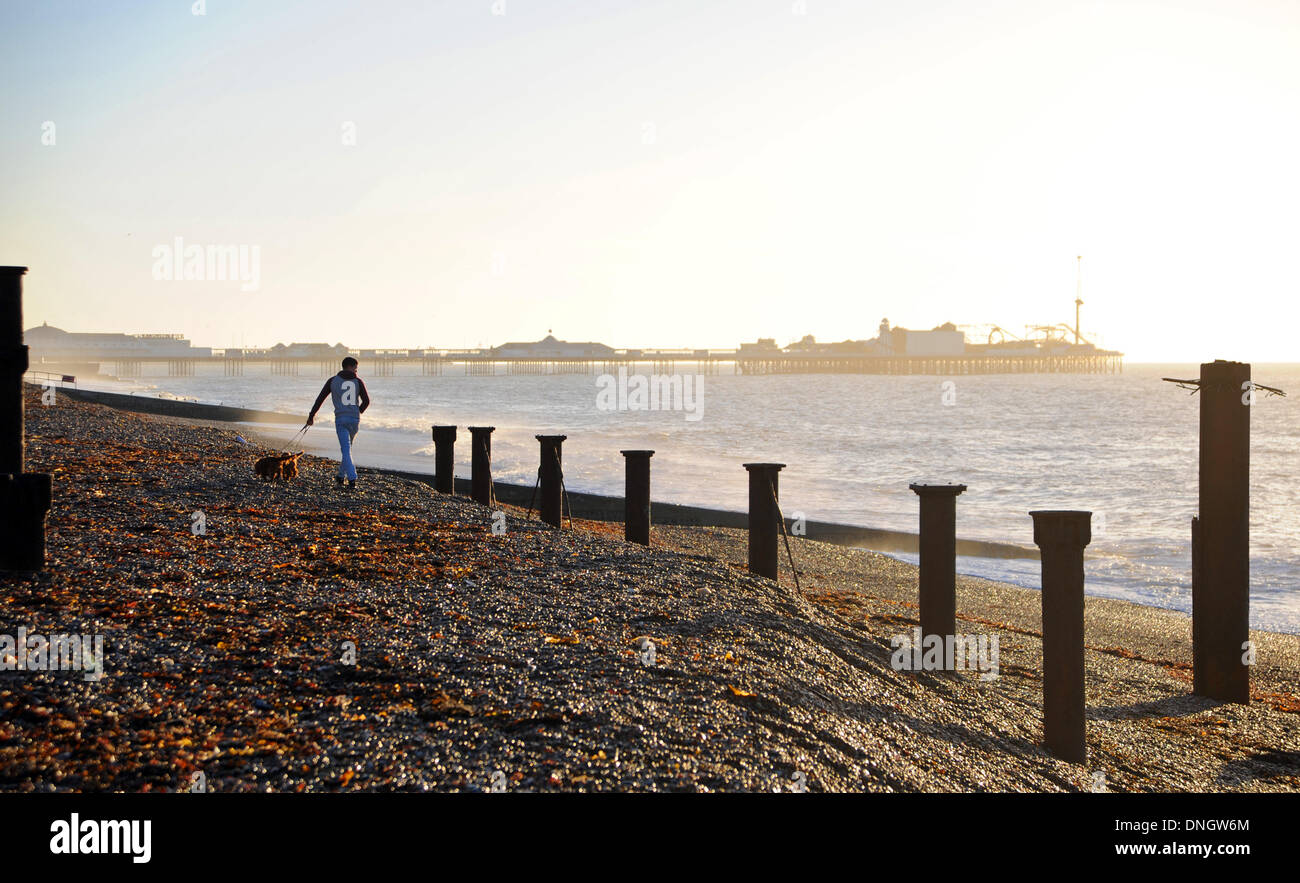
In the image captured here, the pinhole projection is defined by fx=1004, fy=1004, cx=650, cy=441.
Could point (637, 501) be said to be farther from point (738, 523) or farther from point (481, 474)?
point (738, 523)

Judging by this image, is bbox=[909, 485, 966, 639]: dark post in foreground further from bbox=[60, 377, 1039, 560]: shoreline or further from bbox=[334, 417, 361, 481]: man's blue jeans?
bbox=[60, 377, 1039, 560]: shoreline

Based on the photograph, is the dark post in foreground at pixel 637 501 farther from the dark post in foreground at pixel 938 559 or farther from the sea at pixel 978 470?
the sea at pixel 978 470

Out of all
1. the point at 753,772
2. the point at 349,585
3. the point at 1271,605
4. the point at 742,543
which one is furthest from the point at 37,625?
the point at 1271,605

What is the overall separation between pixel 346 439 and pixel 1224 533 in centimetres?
900

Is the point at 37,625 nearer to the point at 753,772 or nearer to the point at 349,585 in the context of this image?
the point at 349,585

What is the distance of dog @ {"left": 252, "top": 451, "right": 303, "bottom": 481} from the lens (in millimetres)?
11031

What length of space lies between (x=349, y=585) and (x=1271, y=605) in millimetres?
12066

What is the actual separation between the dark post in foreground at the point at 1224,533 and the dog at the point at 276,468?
352 inches

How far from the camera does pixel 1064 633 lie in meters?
5.92

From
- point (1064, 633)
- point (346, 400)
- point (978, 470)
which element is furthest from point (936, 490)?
point (978, 470)

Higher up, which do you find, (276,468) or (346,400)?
(346,400)

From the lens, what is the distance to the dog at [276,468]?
11031 millimetres

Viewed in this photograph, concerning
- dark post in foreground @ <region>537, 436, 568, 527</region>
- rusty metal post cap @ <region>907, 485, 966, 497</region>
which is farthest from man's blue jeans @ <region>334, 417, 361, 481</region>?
rusty metal post cap @ <region>907, 485, 966, 497</region>

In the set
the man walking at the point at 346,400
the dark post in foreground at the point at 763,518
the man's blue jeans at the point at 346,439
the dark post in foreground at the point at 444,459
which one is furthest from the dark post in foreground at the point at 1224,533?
the dark post in foreground at the point at 444,459
